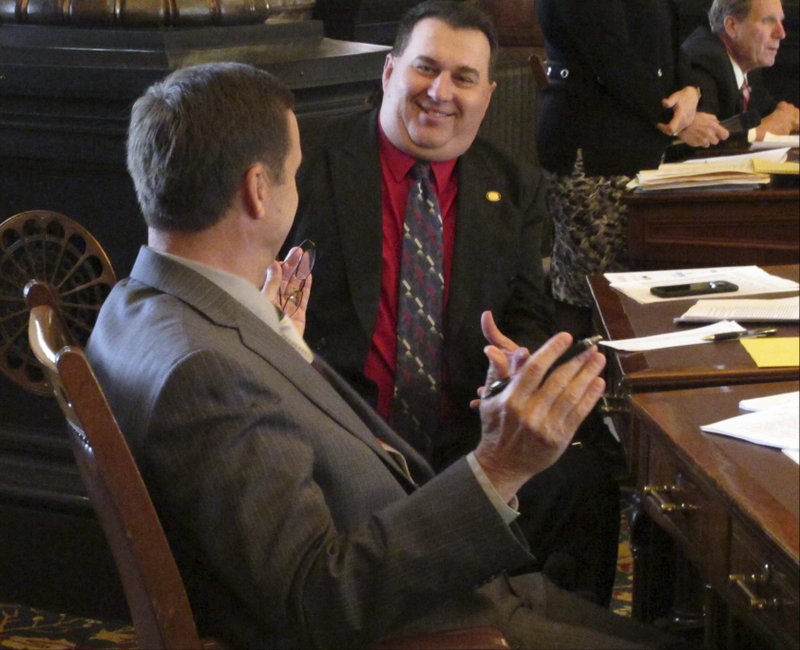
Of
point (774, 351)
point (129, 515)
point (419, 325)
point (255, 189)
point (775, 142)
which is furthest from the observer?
point (775, 142)

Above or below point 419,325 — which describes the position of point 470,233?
above

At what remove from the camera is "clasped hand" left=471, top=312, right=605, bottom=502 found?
1.62 metres

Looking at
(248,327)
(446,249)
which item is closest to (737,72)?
(446,249)

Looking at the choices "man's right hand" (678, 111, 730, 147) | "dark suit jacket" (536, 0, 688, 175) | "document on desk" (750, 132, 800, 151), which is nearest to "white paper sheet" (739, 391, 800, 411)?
"dark suit jacket" (536, 0, 688, 175)

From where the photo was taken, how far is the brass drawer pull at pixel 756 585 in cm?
163

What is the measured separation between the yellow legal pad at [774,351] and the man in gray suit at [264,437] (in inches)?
23.5

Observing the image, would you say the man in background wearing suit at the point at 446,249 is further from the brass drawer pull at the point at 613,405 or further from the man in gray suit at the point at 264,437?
the man in gray suit at the point at 264,437

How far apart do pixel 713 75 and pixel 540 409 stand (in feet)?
10.3

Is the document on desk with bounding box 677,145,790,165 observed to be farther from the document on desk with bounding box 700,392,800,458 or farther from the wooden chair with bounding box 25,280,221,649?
the wooden chair with bounding box 25,280,221,649

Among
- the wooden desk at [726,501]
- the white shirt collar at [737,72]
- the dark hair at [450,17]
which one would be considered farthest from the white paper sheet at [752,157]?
the wooden desk at [726,501]

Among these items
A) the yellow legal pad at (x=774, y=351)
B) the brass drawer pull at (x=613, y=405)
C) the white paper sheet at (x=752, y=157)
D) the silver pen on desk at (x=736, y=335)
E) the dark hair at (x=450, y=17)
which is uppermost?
the dark hair at (x=450, y=17)

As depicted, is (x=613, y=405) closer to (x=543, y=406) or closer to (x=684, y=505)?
(x=684, y=505)

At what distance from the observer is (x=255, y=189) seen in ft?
5.88

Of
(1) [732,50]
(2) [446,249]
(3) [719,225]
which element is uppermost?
(1) [732,50]
